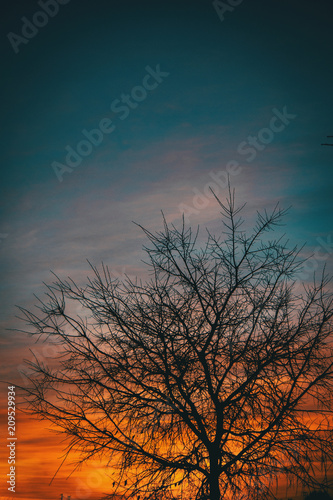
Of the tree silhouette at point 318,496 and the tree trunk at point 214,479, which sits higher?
the tree trunk at point 214,479

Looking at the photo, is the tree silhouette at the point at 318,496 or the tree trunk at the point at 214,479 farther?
the tree silhouette at the point at 318,496

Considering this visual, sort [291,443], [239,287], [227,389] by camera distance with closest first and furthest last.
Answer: [291,443] → [227,389] → [239,287]

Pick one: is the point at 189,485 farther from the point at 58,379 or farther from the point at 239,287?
the point at 239,287

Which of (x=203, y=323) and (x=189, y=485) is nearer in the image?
(x=189, y=485)

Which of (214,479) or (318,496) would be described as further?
(318,496)

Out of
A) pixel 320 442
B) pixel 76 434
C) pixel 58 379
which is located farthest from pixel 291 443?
pixel 58 379

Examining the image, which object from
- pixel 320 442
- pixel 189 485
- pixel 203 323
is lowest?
pixel 189 485

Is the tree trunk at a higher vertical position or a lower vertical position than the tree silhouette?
higher

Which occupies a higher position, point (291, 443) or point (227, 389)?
point (227, 389)

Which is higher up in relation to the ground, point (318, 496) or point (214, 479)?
point (214, 479)

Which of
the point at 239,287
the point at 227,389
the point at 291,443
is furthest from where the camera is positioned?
the point at 239,287

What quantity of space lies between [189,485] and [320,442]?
181 cm

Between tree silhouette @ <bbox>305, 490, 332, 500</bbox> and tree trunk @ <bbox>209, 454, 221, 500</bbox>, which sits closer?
tree trunk @ <bbox>209, 454, 221, 500</bbox>

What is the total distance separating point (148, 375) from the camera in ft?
21.7
